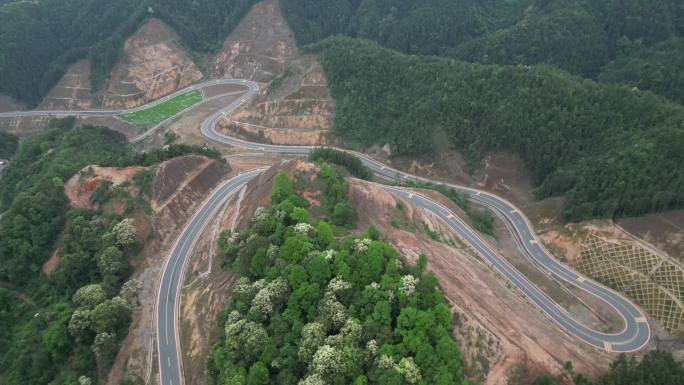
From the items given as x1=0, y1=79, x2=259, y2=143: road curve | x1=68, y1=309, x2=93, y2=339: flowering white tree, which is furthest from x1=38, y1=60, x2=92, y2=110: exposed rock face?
x1=68, y1=309, x2=93, y2=339: flowering white tree

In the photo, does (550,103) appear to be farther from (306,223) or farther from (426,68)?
(306,223)

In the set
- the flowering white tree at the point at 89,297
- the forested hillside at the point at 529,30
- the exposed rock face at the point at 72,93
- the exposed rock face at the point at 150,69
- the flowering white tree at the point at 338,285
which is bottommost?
the flowering white tree at the point at 89,297

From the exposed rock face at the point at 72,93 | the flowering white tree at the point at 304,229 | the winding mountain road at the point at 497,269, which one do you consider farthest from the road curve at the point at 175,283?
the exposed rock face at the point at 72,93

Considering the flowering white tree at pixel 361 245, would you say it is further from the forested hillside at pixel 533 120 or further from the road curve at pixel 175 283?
the forested hillside at pixel 533 120

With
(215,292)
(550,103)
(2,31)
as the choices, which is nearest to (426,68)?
(550,103)

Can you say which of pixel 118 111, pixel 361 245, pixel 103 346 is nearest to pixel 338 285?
pixel 361 245

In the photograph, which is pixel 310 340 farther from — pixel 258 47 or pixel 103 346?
pixel 258 47
